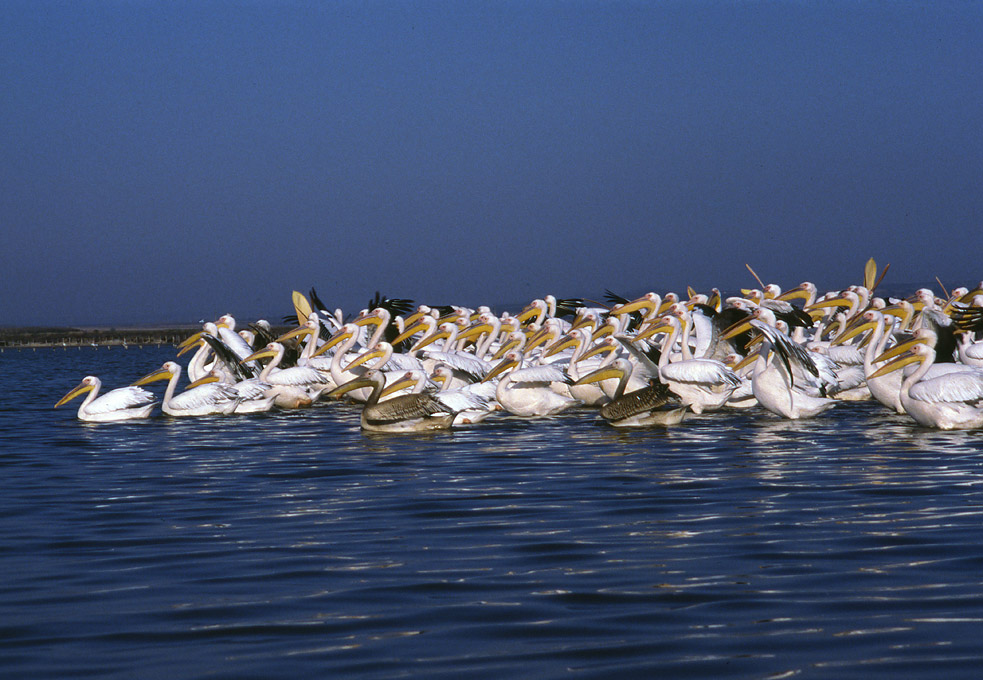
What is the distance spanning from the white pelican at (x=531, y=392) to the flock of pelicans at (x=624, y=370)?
0.04 ft

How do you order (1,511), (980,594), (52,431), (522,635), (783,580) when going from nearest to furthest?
(522,635)
(980,594)
(783,580)
(1,511)
(52,431)

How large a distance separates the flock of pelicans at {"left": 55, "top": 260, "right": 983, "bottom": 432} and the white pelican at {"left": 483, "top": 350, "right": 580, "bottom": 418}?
0.04ft

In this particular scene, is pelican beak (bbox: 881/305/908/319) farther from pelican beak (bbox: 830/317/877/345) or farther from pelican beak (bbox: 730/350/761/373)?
pelican beak (bbox: 730/350/761/373)

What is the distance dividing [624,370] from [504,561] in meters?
6.87

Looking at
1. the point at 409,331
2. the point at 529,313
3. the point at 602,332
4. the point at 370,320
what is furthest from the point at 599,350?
the point at 529,313

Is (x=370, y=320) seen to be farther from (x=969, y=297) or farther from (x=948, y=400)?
(x=969, y=297)

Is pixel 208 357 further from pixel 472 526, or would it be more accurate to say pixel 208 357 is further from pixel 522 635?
pixel 522 635

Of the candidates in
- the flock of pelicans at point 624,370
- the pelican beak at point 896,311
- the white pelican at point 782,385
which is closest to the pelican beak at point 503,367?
the flock of pelicans at point 624,370

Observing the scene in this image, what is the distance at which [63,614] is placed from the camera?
14.7ft

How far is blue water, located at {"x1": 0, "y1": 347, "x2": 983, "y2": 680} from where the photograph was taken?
3.88 m

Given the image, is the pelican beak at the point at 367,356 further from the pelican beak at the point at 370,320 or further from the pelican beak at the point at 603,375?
the pelican beak at the point at 370,320

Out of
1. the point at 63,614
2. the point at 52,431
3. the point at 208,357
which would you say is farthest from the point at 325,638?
the point at 208,357

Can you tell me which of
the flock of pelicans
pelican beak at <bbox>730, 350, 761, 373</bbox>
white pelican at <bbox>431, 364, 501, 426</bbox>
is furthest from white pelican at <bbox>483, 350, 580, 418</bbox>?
pelican beak at <bbox>730, 350, 761, 373</bbox>

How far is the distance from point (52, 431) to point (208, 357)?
4358 millimetres
